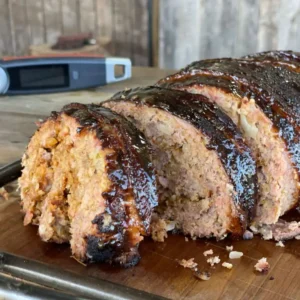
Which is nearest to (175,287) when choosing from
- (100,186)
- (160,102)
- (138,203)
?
(138,203)

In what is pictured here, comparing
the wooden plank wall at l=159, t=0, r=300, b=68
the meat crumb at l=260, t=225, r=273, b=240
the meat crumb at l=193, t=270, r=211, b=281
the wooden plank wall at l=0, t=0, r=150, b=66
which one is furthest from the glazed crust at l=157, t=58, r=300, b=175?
the wooden plank wall at l=0, t=0, r=150, b=66

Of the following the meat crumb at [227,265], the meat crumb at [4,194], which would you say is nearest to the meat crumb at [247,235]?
the meat crumb at [227,265]

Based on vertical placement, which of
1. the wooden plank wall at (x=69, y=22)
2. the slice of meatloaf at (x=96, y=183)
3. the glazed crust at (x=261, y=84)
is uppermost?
the glazed crust at (x=261, y=84)

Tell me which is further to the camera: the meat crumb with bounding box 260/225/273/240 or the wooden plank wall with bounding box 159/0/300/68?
the wooden plank wall with bounding box 159/0/300/68

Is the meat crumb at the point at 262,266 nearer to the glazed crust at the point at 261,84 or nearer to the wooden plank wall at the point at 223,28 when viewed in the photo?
the glazed crust at the point at 261,84

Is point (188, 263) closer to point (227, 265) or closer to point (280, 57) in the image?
point (227, 265)

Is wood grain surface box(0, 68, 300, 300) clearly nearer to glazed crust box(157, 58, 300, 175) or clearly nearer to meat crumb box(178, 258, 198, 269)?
meat crumb box(178, 258, 198, 269)
